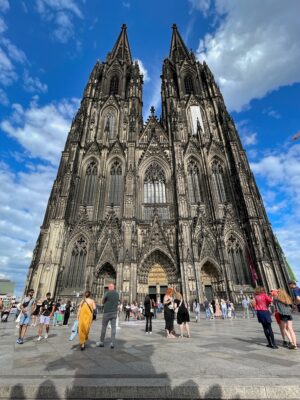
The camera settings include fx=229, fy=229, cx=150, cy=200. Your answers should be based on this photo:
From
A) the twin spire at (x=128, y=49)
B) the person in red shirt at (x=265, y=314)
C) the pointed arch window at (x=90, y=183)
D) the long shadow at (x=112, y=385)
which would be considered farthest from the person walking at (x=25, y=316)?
the twin spire at (x=128, y=49)

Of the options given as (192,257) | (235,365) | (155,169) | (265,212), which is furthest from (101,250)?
(235,365)

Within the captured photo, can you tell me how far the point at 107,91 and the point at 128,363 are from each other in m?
37.1

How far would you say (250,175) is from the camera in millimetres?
25922

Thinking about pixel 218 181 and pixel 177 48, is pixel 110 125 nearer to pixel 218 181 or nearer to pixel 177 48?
pixel 218 181

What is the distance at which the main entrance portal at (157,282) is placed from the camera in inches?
878

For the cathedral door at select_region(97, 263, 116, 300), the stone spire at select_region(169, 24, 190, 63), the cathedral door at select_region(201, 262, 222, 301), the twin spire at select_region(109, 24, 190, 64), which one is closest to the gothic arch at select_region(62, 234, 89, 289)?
the cathedral door at select_region(97, 263, 116, 300)

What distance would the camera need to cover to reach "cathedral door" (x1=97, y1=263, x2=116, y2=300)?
21745mm

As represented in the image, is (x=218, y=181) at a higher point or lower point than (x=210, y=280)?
higher

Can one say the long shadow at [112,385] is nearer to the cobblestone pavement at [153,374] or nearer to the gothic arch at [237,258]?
the cobblestone pavement at [153,374]

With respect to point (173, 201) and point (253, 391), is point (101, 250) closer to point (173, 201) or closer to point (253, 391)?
point (173, 201)

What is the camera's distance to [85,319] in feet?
17.3

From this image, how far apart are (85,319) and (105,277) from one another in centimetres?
1794

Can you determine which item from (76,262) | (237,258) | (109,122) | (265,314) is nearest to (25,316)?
(265,314)

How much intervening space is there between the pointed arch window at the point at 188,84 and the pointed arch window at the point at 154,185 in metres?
15.6
